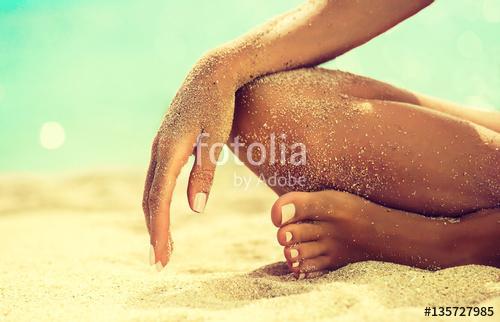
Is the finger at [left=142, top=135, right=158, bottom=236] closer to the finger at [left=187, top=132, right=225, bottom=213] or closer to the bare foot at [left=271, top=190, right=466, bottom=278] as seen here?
the finger at [left=187, top=132, right=225, bottom=213]

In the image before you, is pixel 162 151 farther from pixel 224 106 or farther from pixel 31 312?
pixel 31 312

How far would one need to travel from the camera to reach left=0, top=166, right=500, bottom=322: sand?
953mm

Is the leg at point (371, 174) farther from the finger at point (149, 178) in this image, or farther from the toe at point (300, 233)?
the finger at point (149, 178)

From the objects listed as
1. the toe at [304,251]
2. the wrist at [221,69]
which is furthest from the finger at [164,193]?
the toe at [304,251]

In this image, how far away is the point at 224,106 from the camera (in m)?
1.21

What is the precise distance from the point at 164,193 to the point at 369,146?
0.47 m

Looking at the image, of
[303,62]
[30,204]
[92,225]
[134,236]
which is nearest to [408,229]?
[303,62]

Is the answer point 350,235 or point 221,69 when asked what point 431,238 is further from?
point 221,69

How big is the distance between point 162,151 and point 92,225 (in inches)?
71.1

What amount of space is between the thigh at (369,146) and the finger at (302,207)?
0.25 ft

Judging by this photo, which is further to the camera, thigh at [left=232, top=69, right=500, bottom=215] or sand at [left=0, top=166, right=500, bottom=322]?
thigh at [left=232, top=69, right=500, bottom=215]

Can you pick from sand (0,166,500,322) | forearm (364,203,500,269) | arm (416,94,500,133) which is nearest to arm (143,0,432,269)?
sand (0,166,500,322)

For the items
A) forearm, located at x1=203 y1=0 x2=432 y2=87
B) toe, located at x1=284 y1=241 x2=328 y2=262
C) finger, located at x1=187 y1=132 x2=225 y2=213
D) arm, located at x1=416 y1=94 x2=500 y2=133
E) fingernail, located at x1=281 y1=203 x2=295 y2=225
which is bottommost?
toe, located at x1=284 y1=241 x2=328 y2=262

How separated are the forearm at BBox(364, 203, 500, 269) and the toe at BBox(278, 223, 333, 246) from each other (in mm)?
118
